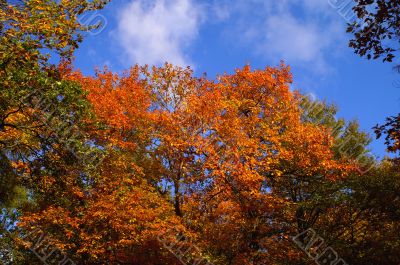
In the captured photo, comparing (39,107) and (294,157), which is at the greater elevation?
(294,157)

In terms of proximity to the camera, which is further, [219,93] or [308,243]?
[219,93]

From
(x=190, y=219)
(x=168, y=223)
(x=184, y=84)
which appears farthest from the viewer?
(x=184, y=84)

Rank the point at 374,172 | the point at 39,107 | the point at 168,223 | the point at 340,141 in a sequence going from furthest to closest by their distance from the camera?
the point at 340,141
the point at 168,223
the point at 374,172
the point at 39,107

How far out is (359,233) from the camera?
62.8 feet

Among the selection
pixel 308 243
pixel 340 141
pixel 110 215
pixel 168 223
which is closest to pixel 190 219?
pixel 168 223

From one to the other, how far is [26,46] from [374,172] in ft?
50.0

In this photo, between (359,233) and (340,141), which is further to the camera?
(340,141)

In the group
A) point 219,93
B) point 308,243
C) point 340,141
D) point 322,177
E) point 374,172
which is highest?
point 340,141

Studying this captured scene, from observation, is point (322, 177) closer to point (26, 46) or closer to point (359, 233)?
point (359, 233)

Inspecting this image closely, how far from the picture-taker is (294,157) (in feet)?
76.1

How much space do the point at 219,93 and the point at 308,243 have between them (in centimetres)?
1113

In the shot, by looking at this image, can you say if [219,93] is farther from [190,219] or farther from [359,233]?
[359,233]

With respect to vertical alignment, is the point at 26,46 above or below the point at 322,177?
below

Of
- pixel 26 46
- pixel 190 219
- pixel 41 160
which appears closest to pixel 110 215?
pixel 190 219
